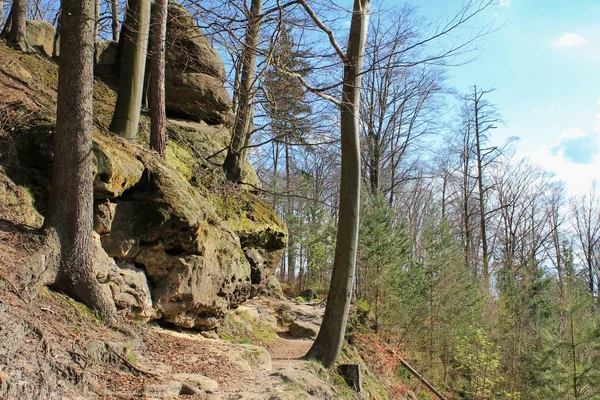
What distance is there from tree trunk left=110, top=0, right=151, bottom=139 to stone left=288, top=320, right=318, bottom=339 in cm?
638

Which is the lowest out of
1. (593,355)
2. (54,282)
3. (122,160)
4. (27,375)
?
(593,355)

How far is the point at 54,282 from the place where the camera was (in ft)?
17.0

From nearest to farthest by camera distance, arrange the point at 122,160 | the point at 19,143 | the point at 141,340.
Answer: the point at 141,340 → the point at 19,143 → the point at 122,160

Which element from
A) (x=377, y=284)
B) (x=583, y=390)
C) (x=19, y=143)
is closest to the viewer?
(x=19, y=143)

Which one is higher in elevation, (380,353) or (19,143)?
(19,143)

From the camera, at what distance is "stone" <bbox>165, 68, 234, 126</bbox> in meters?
11.9

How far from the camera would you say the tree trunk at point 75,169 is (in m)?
5.30

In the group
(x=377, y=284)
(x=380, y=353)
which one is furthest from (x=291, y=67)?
(x=377, y=284)

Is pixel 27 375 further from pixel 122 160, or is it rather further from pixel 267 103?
pixel 267 103

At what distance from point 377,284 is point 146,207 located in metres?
10.4

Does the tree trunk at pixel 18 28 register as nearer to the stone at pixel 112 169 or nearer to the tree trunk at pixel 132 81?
the tree trunk at pixel 132 81

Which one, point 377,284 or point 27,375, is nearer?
point 27,375

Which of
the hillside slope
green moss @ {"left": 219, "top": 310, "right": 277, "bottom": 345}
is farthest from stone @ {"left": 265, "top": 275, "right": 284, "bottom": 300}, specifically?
the hillside slope

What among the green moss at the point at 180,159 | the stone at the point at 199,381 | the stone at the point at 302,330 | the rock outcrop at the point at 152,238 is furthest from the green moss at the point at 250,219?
the stone at the point at 199,381
